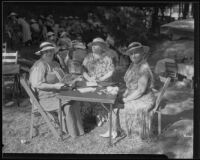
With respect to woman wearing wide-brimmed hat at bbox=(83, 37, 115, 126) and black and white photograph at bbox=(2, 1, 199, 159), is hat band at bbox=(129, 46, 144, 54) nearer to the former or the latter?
black and white photograph at bbox=(2, 1, 199, 159)

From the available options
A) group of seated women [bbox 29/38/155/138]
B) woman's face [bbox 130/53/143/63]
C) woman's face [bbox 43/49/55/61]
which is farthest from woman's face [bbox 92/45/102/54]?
woman's face [bbox 43/49/55/61]

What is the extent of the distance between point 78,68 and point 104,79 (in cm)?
37

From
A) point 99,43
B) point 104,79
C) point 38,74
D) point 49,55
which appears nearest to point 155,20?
point 99,43

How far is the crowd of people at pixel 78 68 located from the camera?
5.60m

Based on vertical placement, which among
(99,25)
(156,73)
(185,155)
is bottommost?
(185,155)

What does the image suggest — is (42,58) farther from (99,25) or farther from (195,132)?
(195,132)

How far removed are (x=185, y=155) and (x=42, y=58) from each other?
7.47 feet

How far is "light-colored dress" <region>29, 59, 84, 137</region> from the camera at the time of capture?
5.59m

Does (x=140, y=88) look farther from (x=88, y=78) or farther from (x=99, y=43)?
(x=99, y=43)

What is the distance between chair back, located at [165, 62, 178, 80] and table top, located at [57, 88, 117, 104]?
778 mm

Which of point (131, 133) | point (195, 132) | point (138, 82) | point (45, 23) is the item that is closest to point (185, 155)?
point (195, 132)

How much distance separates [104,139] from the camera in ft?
18.7

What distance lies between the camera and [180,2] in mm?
5324

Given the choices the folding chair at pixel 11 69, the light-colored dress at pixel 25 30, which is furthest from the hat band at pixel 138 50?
the folding chair at pixel 11 69
